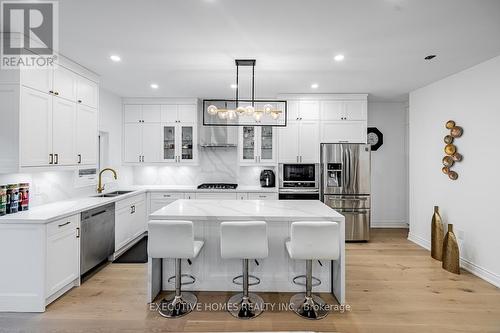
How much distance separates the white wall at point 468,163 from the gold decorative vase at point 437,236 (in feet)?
0.58

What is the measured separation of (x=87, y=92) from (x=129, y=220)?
2.08 m

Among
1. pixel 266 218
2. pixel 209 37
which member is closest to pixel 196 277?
pixel 266 218

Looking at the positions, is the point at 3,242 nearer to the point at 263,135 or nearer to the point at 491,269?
the point at 263,135

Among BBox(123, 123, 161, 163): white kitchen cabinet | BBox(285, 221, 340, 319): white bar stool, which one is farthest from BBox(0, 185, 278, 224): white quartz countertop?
BBox(285, 221, 340, 319): white bar stool

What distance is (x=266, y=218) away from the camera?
281 centimetres

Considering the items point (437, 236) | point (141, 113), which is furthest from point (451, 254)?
point (141, 113)

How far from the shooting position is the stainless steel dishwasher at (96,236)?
3.29m

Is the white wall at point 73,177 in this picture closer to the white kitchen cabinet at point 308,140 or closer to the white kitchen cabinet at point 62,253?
the white kitchen cabinet at point 62,253

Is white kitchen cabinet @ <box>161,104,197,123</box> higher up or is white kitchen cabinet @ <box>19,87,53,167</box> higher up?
white kitchen cabinet @ <box>161,104,197,123</box>

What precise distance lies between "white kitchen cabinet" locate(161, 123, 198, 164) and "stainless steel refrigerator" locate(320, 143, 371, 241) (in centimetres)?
264

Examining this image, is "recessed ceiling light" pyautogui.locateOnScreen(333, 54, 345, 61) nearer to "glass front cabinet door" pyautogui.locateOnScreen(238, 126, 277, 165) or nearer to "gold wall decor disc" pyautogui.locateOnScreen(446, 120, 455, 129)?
"gold wall decor disc" pyautogui.locateOnScreen(446, 120, 455, 129)

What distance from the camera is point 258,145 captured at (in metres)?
5.37

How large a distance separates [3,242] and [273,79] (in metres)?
3.77

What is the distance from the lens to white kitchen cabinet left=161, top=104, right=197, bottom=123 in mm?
5488
